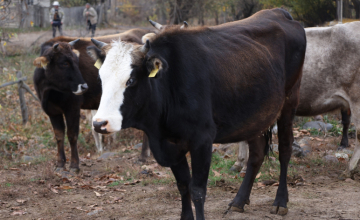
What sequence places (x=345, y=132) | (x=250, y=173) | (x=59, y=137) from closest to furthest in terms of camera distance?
(x=250, y=173), (x=59, y=137), (x=345, y=132)

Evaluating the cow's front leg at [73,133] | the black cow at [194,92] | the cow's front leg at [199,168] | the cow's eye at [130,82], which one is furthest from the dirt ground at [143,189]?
the cow's eye at [130,82]

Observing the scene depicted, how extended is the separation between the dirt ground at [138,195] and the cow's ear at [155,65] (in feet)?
6.86

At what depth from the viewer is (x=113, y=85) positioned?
143 inches

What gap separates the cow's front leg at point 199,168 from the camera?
3.98 m

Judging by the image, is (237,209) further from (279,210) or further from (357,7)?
(357,7)

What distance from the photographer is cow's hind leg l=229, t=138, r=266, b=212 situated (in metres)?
5.12

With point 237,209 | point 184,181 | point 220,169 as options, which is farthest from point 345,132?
point 184,181

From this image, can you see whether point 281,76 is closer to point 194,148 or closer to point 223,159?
point 194,148

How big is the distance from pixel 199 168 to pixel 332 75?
4079mm

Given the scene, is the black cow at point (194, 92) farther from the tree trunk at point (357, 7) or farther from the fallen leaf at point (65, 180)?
the tree trunk at point (357, 7)

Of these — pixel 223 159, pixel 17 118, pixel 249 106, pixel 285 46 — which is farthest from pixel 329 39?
pixel 17 118

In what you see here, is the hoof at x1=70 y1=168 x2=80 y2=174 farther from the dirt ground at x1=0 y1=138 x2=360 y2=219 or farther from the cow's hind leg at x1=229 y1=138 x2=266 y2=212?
the cow's hind leg at x1=229 y1=138 x2=266 y2=212

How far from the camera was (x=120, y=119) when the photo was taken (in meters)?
3.60

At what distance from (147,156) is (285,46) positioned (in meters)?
4.32
